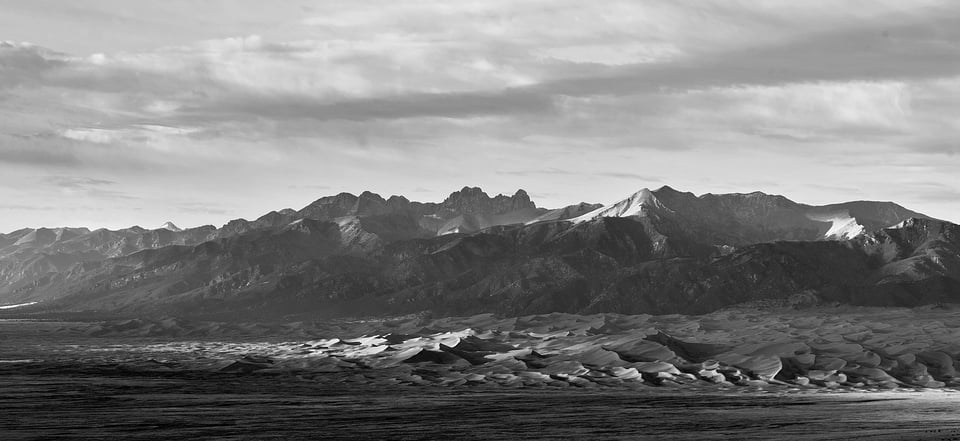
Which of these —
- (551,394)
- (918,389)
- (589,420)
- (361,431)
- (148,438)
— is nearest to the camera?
(148,438)

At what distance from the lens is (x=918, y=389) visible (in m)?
195

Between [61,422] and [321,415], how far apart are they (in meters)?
27.2

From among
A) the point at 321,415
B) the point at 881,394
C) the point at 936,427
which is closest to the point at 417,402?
the point at 321,415

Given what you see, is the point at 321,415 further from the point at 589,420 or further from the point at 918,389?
the point at 918,389

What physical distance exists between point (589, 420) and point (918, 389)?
98883mm

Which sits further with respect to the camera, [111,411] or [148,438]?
[111,411]

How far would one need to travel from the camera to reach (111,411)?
128 meters

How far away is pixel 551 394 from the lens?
552 feet

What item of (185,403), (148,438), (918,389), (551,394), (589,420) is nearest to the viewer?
(148,438)

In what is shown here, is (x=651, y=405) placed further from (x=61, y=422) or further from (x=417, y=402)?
(x=61, y=422)

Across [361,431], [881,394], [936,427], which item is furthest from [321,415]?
[881,394]

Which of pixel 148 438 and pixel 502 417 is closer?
pixel 148 438

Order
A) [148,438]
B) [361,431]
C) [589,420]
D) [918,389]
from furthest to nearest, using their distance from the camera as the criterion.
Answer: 1. [918,389]
2. [589,420]
3. [361,431]
4. [148,438]

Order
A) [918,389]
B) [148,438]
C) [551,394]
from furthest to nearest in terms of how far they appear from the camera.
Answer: [918,389] → [551,394] → [148,438]
